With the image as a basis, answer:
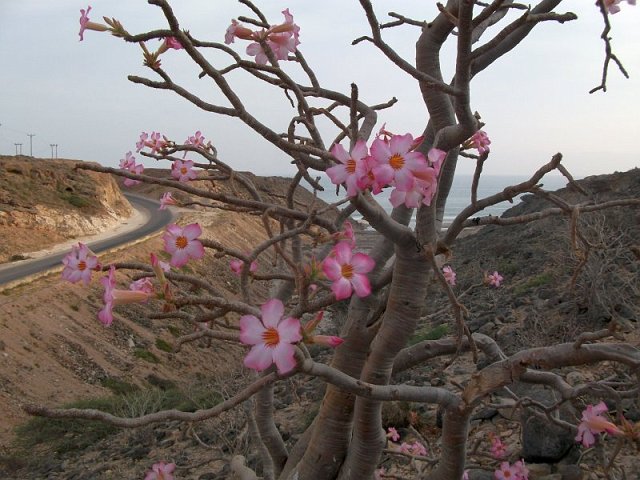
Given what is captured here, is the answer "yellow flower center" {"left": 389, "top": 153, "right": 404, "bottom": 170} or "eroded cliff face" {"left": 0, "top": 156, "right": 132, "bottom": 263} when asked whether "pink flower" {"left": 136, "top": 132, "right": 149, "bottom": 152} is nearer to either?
"yellow flower center" {"left": 389, "top": 153, "right": 404, "bottom": 170}

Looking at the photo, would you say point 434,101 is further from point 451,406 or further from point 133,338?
point 133,338

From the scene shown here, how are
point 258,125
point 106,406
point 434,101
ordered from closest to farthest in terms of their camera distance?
point 258,125 < point 434,101 < point 106,406

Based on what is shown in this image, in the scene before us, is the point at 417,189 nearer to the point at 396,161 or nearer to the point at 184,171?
the point at 396,161

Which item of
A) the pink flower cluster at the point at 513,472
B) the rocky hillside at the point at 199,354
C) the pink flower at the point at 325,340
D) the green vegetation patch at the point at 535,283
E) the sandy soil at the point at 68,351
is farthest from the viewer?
the sandy soil at the point at 68,351

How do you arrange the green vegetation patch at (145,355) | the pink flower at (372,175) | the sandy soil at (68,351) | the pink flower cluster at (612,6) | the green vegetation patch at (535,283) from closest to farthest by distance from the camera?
the pink flower at (372,175) < the pink flower cluster at (612,6) < the green vegetation patch at (535,283) < the sandy soil at (68,351) < the green vegetation patch at (145,355)

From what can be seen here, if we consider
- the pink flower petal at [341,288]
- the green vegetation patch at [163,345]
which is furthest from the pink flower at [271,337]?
the green vegetation patch at [163,345]

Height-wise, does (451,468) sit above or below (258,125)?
below

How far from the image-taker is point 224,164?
261 cm

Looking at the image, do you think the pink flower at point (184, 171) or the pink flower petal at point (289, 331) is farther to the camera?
the pink flower at point (184, 171)

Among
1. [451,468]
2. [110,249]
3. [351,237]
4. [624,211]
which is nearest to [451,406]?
[451,468]

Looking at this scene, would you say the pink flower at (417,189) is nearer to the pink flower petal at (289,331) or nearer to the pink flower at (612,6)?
the pink flower petal at (289,331)

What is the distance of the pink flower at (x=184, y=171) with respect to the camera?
2.68 metres

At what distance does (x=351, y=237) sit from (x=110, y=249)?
22351 millimetres

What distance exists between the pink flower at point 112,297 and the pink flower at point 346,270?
485 millimetres
